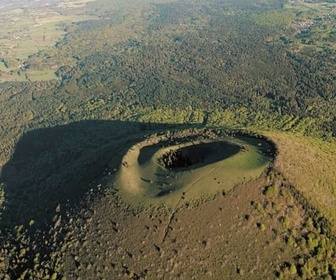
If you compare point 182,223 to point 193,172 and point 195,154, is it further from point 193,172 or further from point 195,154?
point 195,154

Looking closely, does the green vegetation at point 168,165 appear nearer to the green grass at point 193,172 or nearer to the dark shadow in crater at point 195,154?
the green grass at point 193,172

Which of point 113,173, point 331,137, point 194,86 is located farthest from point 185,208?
point 194,86

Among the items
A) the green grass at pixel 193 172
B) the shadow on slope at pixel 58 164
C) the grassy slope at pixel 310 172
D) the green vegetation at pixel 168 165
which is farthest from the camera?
the shadow on slope at pixel 58 164

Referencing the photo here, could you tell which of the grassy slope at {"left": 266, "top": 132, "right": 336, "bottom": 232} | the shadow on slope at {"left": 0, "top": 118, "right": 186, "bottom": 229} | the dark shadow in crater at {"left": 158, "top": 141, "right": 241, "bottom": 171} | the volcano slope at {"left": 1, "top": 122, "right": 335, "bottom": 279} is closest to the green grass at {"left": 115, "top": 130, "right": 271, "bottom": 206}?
the dark shadow in crater at {"left": 158, "top": 141, "right": 241, "bottom": 171}

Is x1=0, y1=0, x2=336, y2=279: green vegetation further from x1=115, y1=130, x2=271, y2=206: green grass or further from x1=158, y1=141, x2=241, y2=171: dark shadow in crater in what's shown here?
x1=158, y1=141, x2=241, y2=171: dark shadow in crater

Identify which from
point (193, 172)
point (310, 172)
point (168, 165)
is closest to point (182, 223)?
point (193, 172)

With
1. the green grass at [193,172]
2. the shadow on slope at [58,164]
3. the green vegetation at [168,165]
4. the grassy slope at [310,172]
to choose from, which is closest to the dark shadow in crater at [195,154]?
the green grass at [193,172]

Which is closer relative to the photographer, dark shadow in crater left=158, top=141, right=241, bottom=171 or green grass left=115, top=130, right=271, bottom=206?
green grass left=115, top=130, right=271, bottom=206

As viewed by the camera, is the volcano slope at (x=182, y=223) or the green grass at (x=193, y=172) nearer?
the volcano slope at (x=182, y=223)

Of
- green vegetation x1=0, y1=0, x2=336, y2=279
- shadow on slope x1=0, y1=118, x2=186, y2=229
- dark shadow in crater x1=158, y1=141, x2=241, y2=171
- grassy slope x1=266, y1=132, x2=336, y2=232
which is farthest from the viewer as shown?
shadow on slope x1=0, y1=118, x2=186, y2=229
